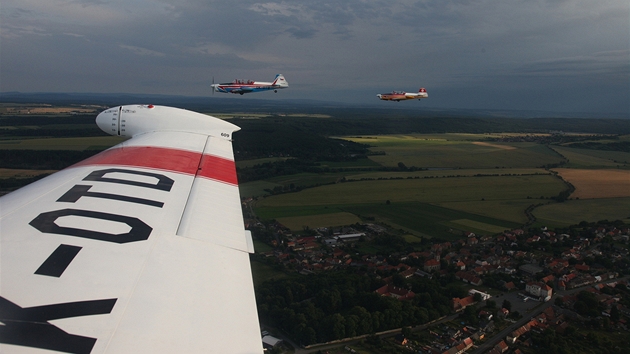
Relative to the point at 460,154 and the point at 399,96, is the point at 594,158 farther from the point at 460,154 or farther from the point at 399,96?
the point at 399,96

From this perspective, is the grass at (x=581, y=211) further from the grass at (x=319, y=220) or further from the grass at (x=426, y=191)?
the grass at (x=319, y=220)

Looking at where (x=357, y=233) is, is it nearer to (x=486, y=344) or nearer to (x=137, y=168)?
(x=486, y=344)

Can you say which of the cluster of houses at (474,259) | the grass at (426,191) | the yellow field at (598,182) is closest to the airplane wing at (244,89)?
the grass at (426,191)

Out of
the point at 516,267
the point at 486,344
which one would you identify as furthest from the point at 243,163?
the point at 486,344

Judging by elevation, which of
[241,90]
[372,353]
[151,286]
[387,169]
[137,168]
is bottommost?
[372,353]

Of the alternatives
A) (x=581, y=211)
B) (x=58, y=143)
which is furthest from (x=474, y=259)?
(x=58, y=143)

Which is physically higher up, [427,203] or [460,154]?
[460,154]

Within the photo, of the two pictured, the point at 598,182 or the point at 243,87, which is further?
the point at 598,182
